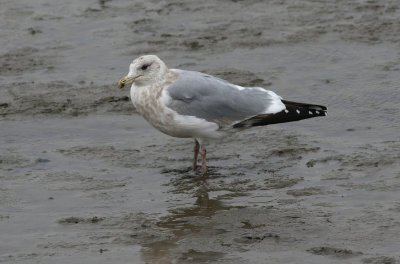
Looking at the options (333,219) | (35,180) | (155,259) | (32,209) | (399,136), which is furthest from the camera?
(399,136)

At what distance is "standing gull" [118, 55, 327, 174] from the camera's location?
8.19 metres

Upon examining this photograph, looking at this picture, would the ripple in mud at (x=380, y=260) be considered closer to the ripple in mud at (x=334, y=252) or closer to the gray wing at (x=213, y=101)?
the ripple in mud at (x=334, y=252)

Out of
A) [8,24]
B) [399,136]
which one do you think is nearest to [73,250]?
[399,136]

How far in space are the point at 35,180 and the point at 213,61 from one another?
11.3 feet

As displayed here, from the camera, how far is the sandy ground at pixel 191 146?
6770 millimetres

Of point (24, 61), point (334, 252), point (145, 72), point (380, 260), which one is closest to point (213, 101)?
point (145, 72)

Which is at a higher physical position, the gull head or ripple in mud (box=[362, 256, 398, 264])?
the gull head

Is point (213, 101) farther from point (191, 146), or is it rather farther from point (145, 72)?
point (191, 146)

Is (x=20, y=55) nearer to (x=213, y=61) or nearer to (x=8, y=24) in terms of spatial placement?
(x=8, y=24)

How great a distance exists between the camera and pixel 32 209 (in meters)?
7.50

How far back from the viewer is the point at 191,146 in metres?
9.03

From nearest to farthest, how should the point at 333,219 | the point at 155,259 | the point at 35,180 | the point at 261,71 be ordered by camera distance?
the point at 155,259 → the point at 333,219 → the point at 35,180 → the point at 261,71

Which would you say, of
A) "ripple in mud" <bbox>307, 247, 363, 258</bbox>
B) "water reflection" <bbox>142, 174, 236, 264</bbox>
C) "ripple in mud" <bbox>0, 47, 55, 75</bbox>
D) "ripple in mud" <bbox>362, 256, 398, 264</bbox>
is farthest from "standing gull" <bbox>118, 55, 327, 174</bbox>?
"ripple in mud" <bbox>0, 47, 55, 75</bbox>

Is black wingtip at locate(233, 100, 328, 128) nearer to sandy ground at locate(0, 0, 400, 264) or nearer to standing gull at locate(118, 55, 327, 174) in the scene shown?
standing gull at locate(118, 55, 327, 174)
